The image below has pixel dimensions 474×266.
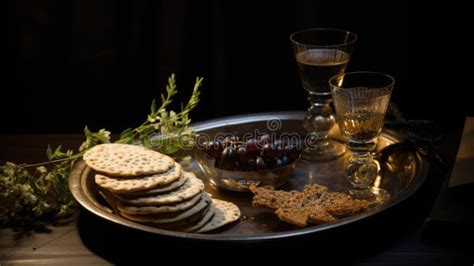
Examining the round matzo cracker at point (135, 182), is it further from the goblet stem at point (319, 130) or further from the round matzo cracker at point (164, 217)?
the goblet stem at point (319, 130)

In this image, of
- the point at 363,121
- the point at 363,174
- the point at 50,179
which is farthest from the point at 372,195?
the point at 50,179

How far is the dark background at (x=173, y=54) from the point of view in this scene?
8.23 ft

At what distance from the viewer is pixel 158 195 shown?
153cm

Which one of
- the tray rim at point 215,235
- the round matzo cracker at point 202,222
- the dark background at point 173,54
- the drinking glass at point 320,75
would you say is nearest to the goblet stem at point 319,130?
the drinking glass at point 320,75

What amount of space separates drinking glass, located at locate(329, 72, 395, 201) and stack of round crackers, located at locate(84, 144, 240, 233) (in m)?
0.29

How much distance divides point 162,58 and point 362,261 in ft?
4.19

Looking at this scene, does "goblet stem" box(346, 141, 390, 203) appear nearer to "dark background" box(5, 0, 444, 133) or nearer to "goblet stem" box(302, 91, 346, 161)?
"goblet stem" box(302, 91, 346, 161)

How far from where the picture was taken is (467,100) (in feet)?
8.69

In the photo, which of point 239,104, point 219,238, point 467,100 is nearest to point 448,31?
point 467,100

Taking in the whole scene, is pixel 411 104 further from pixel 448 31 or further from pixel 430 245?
pixel 430 245

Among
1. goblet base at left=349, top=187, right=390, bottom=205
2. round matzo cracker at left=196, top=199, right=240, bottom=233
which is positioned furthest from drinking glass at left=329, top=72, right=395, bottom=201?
round matzo cracker at left=196, top=199, right=240, bottom=233

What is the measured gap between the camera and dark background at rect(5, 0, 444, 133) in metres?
2.51

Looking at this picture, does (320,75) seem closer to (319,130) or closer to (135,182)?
(319,130)

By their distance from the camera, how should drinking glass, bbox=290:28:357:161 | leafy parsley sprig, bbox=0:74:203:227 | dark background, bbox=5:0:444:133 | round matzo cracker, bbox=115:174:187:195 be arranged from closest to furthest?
round matzo cracker, bbox=115:174:187:195, leafy parsley sprig, bbox=0:74:203:227, drinking glass, bbox=290:28:357:161, dark background, bbox=5:0:444:133
